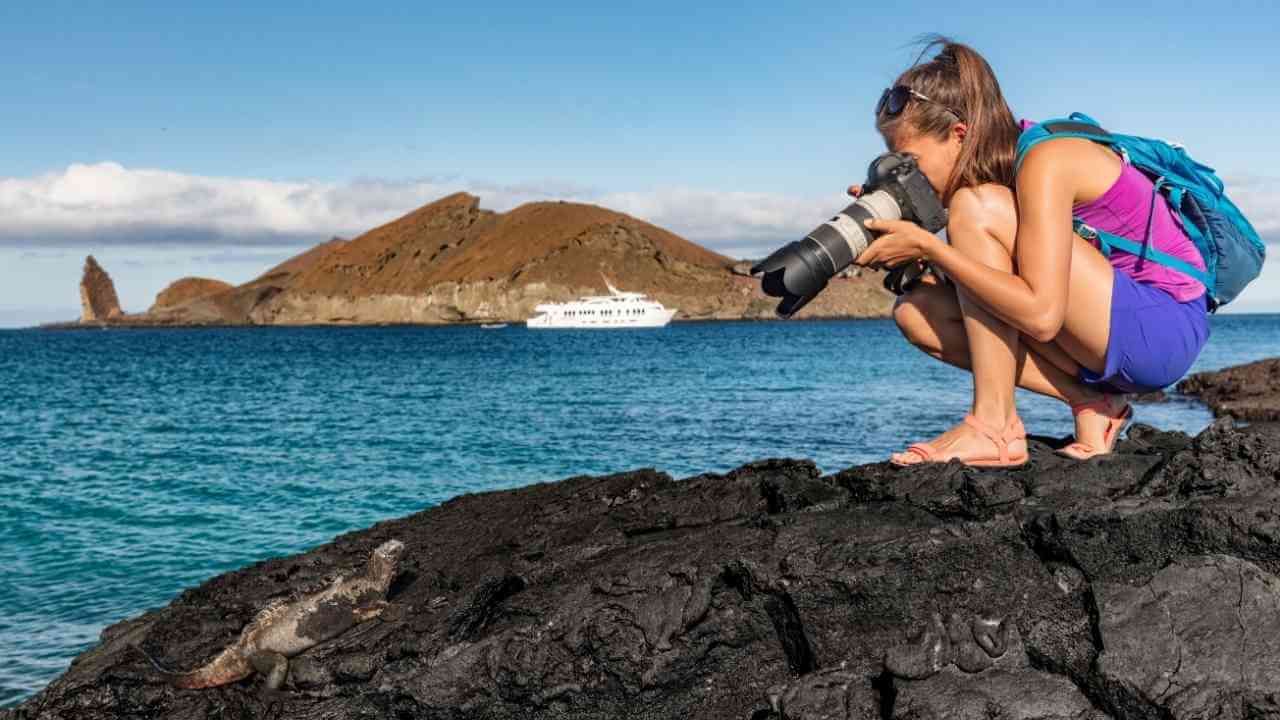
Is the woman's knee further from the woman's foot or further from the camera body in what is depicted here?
the woman's foot

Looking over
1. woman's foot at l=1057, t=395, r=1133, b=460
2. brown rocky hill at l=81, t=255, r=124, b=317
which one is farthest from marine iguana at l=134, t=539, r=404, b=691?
brown rocky hill at l=81, t=255, r=124, b=317

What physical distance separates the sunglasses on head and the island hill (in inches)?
4135

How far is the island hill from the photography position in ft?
392

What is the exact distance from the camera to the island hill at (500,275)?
11956cm

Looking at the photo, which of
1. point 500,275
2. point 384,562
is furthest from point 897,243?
point 500,275

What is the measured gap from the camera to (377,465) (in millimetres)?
17484

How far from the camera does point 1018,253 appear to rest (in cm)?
387

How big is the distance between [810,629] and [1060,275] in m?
1.57

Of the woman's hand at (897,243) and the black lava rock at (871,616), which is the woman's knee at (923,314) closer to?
the woman's hand at (897,243)

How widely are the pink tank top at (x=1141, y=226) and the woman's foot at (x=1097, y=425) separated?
22.3 inches

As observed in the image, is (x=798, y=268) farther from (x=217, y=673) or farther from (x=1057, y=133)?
(x=217, y=673)

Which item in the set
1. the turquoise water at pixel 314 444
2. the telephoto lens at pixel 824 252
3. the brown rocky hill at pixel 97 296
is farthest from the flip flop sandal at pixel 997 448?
the brown rocky hill at pixel 97 296

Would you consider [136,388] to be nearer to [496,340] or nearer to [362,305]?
[496,340]

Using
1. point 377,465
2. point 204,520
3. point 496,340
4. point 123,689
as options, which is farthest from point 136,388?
point 496,340
